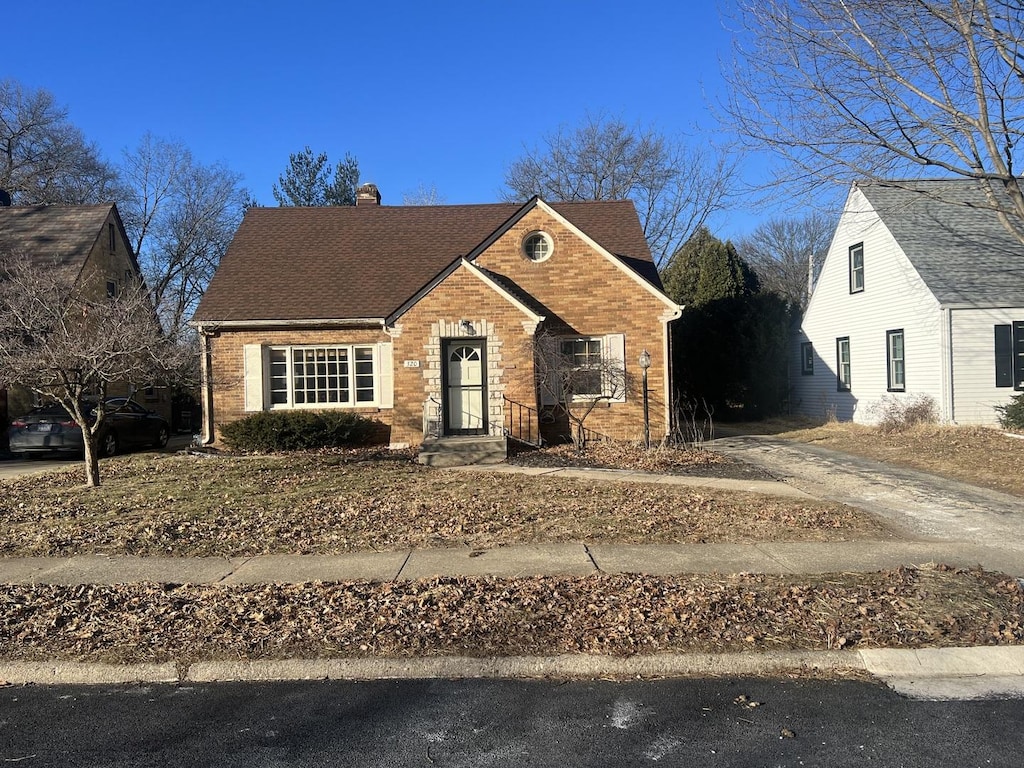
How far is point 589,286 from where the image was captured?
15992 millimetres

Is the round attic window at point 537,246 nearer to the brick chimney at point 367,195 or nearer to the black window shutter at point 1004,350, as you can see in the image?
the brick chimney at point 367,195

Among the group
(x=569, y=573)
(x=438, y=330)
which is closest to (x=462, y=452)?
(x=438, y=330)

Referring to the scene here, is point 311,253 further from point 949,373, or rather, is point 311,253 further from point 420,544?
point 949,373

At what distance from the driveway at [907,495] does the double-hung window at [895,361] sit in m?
5.43

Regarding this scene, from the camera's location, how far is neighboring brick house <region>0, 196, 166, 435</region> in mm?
22275

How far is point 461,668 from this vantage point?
461cm

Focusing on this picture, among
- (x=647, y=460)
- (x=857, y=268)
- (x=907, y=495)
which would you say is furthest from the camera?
(x=857, y=268)

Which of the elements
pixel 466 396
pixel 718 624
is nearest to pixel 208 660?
pixel 718 624

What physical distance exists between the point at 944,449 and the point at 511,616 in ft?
39.5

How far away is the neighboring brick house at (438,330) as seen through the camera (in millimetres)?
14953

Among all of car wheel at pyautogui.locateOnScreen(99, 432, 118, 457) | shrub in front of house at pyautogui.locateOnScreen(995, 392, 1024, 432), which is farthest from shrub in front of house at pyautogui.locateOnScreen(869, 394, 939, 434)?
car wheel at pyautogui.locateOnScreen(99, 432, 118, 457)

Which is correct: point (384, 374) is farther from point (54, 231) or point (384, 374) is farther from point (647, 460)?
point (54, 231)

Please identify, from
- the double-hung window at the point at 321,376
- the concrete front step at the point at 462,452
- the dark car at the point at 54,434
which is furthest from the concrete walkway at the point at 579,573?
the dark car at the point at 54,434

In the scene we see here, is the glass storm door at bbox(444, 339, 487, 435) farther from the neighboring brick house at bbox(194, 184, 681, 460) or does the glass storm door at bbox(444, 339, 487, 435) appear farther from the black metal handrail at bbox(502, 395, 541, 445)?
the black metal handrail at bbox(502, 395, 541, 445)
